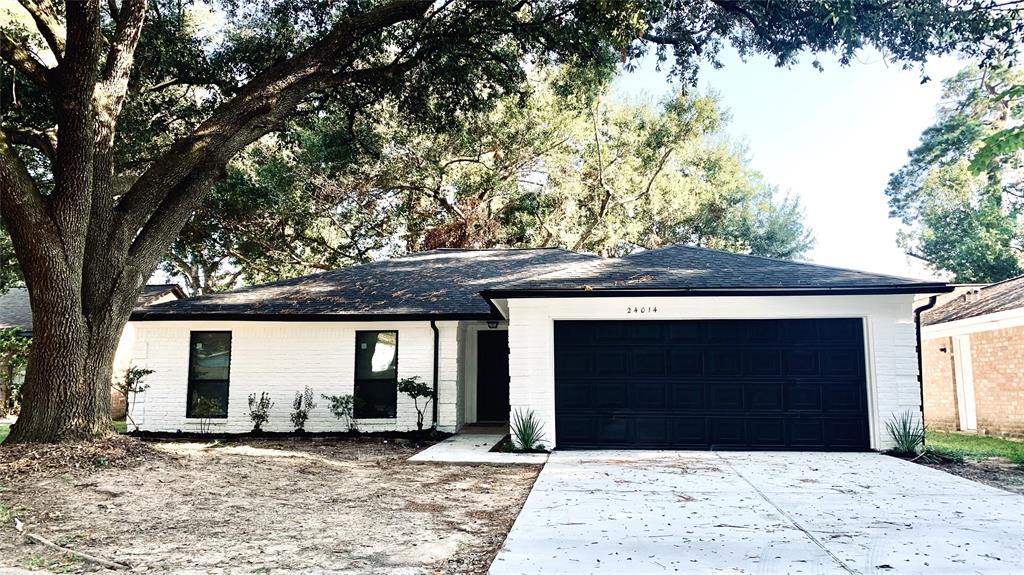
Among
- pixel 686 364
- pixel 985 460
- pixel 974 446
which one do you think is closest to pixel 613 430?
pixel 686 364

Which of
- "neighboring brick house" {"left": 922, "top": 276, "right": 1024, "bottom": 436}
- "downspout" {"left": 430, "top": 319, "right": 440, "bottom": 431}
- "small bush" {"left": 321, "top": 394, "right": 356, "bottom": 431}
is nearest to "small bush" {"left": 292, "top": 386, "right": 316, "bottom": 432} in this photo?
"small bush" {"left": 321, "top": 394, "right": 356, "bottom": 431}

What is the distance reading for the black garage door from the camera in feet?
31.2

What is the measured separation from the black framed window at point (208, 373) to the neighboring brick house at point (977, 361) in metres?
15.3

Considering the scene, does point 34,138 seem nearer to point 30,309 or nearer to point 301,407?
point 301,407

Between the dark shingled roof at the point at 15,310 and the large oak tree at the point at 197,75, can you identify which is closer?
the large oak tree at the point at 197,75

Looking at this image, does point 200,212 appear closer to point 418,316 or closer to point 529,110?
point 418,316

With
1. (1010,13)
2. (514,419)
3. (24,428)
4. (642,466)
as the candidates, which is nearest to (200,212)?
(24,428)

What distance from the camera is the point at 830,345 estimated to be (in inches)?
378

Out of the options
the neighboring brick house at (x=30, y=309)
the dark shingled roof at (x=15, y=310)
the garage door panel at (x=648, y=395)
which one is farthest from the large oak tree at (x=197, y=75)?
the dark shingled roof at (x=15, y=310)

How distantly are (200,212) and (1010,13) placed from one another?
17.7 meters

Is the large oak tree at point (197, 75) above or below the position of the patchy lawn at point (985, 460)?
above

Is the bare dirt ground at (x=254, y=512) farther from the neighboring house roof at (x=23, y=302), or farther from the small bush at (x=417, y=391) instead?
the neighboring house roof at (x=23, y=302)

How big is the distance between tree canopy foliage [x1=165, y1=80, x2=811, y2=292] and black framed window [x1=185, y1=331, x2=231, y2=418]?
5207mm

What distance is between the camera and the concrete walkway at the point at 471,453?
8.94 m
